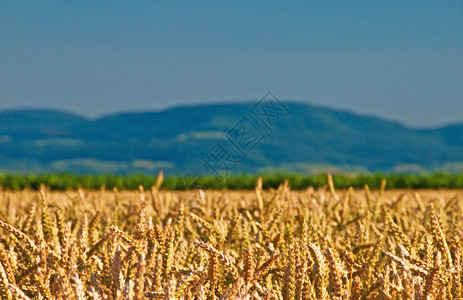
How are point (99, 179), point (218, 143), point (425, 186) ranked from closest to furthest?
point (218, 143)
point (99, 179)
point (425, 186)

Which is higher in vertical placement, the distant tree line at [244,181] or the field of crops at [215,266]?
the distant tree line at [244,181]

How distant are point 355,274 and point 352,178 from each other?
17.7m

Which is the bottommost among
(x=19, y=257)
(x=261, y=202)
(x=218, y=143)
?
(x=19, y=257)

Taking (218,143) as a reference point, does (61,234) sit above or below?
below

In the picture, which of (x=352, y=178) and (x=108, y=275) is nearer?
(x=108, y=275)

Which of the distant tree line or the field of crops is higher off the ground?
the distant tree line

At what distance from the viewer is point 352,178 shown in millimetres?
19562

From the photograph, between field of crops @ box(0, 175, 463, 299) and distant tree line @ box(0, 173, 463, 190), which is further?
distant tree line @ box(0, 173, 463, 190)

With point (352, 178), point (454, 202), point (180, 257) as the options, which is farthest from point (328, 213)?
point (352, 178)

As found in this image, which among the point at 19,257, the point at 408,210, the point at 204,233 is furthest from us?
the point at 408,210

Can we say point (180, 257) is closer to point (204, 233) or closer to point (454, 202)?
point (204, 233)

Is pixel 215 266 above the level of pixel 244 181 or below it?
below

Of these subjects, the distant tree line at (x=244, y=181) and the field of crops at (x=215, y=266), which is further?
the distant tree line at (x=244, y=181)

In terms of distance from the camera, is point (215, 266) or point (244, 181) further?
point (244, 181)
